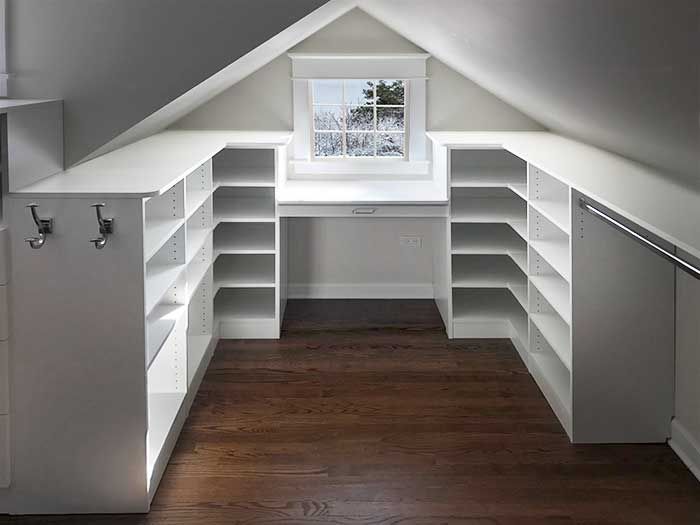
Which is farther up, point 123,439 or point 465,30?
point 465,30

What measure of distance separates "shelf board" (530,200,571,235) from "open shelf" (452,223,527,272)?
0.64m

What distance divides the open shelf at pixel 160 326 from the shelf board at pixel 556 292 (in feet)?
5.66

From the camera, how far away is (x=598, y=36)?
2270 millimetres

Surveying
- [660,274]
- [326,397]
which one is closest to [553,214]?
[660,274]

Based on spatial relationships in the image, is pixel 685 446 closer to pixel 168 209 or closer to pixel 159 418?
pixel 159 418

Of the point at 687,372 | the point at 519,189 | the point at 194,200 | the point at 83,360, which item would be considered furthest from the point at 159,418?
the point at 519,189

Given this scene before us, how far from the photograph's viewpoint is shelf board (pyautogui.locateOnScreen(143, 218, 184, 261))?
329cm

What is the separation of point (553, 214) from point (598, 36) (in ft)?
6.98

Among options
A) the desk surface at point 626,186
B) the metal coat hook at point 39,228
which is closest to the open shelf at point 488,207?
the desk surface at point 626,186

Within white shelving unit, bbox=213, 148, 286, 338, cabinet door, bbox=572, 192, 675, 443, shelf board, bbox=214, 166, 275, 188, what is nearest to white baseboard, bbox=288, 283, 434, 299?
white shelving unit, bbox=213, 148, 286, 338

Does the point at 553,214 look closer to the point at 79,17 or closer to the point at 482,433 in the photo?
the point at 482,433

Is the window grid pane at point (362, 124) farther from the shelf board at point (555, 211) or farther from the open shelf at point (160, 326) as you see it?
the open shelf at point (160, 326)

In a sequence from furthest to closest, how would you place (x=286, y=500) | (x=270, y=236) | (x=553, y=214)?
(x=270, y=236), (x=553, y=214), (x=286, y=500)

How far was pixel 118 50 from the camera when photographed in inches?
142
